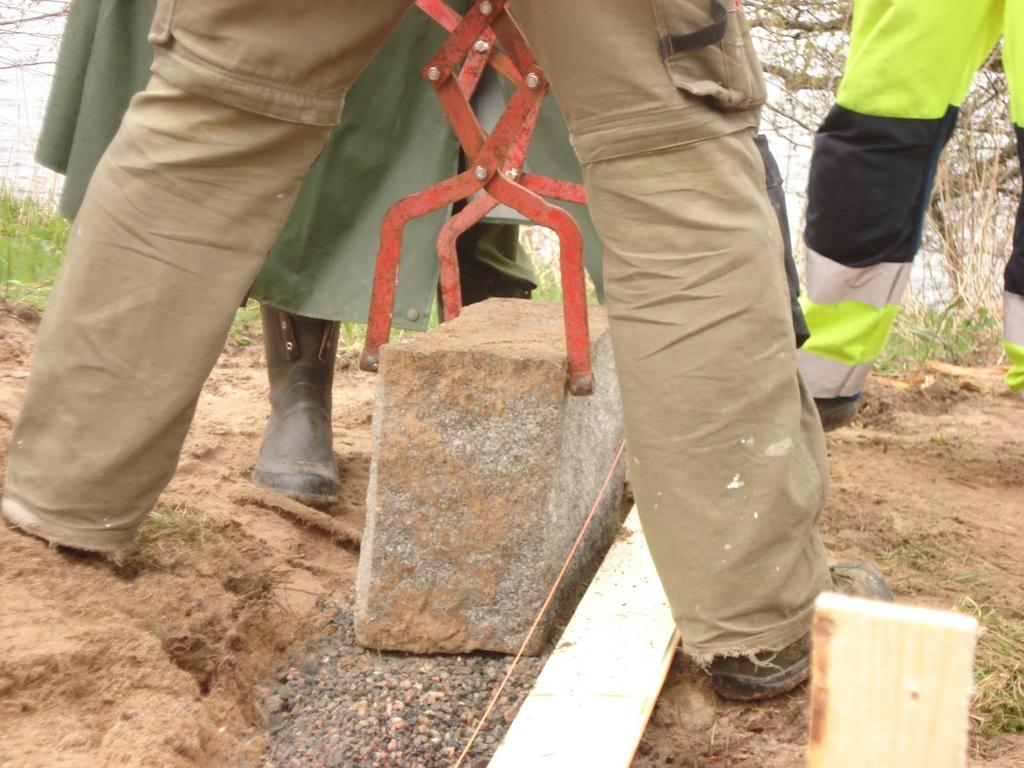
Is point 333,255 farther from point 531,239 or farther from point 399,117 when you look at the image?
point 531,239

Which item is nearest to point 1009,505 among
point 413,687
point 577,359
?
point 577,359

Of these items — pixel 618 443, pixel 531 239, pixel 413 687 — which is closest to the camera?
pixel 413 687

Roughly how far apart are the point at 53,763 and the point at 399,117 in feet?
5.37

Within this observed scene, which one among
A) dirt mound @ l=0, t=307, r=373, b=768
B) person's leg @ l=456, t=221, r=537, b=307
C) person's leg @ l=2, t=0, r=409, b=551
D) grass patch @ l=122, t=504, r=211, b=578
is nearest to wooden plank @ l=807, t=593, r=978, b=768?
dirt mound @ l=0, t=307, r=373, b=768

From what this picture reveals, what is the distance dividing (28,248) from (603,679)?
10.7 feet

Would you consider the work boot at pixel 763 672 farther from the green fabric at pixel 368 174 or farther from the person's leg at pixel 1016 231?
the person's leg at pixel 1016 231

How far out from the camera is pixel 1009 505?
2.89 metres

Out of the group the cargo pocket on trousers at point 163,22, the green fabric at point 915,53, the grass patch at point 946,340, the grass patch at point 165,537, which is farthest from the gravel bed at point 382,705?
the grass patch at point 946,340

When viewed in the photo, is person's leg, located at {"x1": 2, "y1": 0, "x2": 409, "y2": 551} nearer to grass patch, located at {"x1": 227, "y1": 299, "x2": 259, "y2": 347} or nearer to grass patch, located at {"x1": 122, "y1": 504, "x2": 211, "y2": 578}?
grass patch, located at {"x1": 122, "y1": 504, "x2": 211, "y2": 578}

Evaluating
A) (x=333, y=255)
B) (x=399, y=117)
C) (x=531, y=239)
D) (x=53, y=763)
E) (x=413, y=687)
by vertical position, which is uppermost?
(x=399, y=117)

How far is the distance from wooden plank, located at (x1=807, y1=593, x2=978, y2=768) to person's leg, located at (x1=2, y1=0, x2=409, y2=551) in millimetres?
1194

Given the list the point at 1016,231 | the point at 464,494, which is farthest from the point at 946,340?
the point at 464,494

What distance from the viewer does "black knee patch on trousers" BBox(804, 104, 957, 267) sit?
2.70 metres

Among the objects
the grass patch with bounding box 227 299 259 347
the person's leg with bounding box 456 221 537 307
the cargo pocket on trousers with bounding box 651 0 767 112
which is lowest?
Result: the grass patch with bounding box 227 299 259 347
